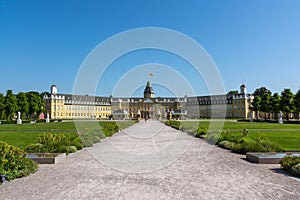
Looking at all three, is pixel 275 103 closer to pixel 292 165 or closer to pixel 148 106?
pixel 292 165

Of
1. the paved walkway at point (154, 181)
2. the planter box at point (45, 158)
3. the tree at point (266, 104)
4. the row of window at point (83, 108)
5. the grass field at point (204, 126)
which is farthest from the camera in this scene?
the row of window at point (83, 108)

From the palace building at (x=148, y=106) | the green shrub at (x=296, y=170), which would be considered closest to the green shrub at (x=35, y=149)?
the green shrub at (x=296, y=170)

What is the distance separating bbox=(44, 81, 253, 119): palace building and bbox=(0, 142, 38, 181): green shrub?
3216 inches

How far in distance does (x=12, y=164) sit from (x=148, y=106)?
106 m

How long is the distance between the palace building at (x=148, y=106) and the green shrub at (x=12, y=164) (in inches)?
3216

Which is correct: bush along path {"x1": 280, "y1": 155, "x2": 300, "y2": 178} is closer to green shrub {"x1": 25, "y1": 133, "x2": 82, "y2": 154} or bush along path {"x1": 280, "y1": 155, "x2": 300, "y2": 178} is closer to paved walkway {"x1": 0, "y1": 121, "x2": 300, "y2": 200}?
paved walkway {"x1": 0, "y1": 121, "x2": 300, "y2": 200}

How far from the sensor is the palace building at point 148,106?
10044 centimetres

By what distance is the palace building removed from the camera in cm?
10044

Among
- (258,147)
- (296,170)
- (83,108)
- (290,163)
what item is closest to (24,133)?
(258,147)

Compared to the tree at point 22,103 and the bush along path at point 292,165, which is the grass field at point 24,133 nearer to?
the bush along path at point 292,165

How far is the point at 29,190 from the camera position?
626 centimetres

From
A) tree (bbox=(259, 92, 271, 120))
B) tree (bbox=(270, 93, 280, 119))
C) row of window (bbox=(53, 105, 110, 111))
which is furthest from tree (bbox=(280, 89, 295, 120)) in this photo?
row of window (bbox=(53, 105, 110, 111))

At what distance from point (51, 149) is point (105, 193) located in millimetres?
6777

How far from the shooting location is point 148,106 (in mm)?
113188
